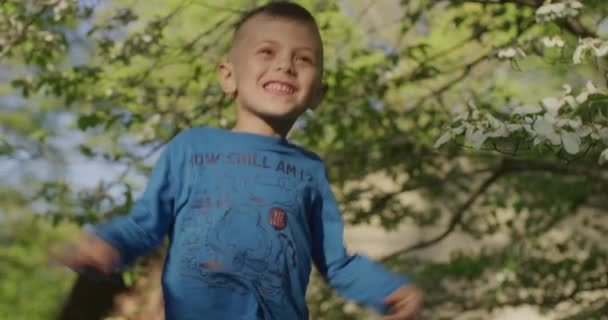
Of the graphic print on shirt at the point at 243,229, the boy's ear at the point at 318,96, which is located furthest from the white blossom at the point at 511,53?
the graphic print on shirt at the point at 243,229

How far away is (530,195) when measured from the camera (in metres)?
9.62

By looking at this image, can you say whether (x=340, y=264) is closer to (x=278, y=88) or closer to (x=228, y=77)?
(x=278, y=88)

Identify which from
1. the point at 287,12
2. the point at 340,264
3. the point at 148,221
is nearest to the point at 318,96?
the point at 287,12

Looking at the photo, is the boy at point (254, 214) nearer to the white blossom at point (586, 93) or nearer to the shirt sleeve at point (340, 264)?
the shirt sleeve at point (340, 264)

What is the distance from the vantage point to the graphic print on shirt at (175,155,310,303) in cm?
269

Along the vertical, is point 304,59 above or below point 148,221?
above

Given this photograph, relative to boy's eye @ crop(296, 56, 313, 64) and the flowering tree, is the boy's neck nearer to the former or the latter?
boy's eye @ crop(296, 56, 313, 64)

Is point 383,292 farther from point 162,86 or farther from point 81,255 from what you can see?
point 162,86

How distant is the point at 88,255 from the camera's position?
8.78 feet

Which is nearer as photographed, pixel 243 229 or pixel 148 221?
pixel 243 229

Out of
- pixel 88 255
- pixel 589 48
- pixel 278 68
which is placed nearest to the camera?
pixel 88 255

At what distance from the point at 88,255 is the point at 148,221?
0.70 ft

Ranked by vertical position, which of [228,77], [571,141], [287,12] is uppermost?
[287,12]

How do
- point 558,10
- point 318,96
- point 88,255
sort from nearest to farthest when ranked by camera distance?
point 88,255
point 318,96
point 558,10
